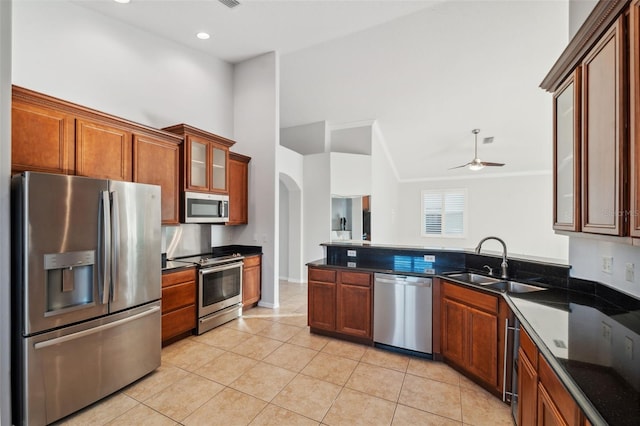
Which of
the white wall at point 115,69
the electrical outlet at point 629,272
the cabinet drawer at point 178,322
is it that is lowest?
the cabinet drawer at point 178,322

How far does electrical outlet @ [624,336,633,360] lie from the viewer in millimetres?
1181

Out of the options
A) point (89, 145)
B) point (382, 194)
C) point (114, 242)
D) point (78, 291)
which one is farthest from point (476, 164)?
point (78, 291)

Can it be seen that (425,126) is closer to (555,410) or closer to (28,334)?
(555,410)

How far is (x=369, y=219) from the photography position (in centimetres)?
630

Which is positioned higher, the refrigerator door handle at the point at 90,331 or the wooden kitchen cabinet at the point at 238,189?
the wooden kitchen cabinet at the point at 238,189

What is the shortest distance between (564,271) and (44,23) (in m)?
5.34

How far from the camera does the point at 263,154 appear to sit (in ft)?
15.2

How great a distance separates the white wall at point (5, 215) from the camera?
5.86 ft

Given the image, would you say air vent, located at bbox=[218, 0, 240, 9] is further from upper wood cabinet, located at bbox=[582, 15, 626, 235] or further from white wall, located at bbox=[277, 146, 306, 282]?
upper wood cabinet, located at bbox=[582, 15, 626, 235]

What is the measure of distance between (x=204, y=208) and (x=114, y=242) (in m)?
1.59

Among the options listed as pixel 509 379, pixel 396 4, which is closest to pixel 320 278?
pixel 509 379

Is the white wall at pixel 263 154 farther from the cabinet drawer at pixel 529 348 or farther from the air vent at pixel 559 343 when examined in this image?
the air vent at pixel 559 343

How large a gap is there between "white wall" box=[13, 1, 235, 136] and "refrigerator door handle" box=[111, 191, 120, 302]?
1.66 metres

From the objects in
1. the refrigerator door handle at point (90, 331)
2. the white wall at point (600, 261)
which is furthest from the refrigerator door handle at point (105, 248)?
the white wall at point (600, 261)
